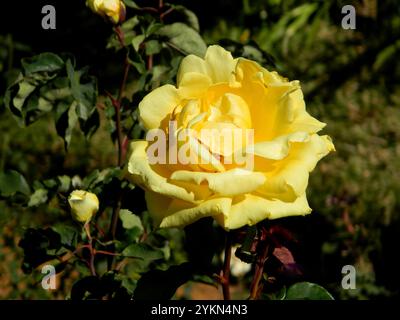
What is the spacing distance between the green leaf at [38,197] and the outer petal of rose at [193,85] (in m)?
0.45

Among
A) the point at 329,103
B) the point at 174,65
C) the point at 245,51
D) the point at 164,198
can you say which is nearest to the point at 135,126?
the point at 174,65

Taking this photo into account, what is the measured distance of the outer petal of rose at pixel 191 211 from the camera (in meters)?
0.80

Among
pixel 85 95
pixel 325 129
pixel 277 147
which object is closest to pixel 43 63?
pixel 85 95

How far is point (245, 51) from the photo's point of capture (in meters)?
1.25

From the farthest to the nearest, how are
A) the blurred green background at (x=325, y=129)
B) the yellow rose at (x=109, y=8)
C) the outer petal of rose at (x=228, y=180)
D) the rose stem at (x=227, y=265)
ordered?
1. the blurred green background at (x=325, y=129)
2. the yellow rose at (x=109, y=8)
3. the rose stem at (x=227, y=265)
4. the outer petal of rose at (x=228, y=180)

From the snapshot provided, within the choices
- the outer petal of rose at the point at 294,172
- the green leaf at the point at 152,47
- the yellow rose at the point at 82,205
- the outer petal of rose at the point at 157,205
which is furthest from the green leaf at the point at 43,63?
the outer petal of rose at the point at 294,172

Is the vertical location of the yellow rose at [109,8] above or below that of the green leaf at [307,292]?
above

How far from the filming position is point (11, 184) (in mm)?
1279

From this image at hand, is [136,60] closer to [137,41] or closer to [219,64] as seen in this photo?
[137,41]

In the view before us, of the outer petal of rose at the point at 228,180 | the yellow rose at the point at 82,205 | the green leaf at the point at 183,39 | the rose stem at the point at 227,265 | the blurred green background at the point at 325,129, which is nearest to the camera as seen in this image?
the outer petal of rose at the point at 228,180

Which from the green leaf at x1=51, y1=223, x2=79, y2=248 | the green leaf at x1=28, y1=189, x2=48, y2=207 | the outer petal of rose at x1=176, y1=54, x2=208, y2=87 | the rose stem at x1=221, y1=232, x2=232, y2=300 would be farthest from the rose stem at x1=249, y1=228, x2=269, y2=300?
the green leaf at x1=28, y1=189, x2=48, y2=207

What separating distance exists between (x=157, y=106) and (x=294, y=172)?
0.76ft

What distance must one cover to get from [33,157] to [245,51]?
1709 mm

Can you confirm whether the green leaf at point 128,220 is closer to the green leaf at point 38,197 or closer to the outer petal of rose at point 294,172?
the green leaf at point 38,197
